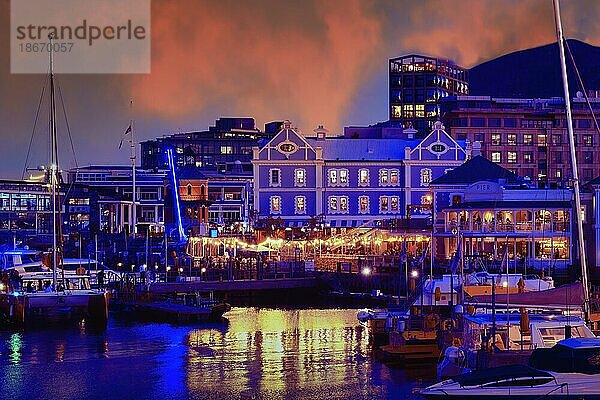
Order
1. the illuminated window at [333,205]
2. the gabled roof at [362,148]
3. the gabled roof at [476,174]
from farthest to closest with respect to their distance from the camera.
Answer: the gabled roof at [362,148] < the illuminated window at [333,205] < the gabled roof at [476,174]

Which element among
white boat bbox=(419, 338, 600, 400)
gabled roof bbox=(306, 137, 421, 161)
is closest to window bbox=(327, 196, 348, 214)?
gabled roof bbox=(306, 137, 421, 161)

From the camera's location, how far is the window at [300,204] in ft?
321

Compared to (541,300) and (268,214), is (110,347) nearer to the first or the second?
(541,300)

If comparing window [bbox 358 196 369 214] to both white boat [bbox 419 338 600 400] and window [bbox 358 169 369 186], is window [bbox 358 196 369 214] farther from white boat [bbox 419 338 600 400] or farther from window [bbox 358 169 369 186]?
white boat [bbox 419 338 600 400]

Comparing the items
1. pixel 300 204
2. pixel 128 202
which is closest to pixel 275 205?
pixel 300 204

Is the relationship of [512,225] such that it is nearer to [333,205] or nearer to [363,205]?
[363,205]

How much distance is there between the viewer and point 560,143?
12769 centimetres

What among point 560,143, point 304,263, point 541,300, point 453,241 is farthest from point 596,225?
point 560,143

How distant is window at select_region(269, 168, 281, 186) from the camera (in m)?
97.6

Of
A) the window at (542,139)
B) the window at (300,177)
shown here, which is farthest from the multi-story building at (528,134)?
the window at (300,177)

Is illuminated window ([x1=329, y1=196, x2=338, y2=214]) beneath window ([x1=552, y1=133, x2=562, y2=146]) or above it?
beneath

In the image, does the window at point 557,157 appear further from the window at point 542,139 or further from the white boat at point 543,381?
the white boat at point 543,381

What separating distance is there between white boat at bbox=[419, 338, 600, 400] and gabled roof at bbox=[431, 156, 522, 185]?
56.2m

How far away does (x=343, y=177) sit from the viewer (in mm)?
99500
